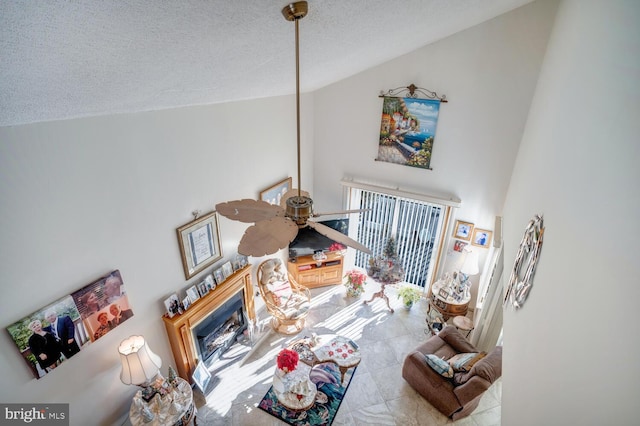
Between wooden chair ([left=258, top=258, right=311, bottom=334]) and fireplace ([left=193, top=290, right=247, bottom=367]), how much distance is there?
482 mm

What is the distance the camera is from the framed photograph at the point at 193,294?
147 inches

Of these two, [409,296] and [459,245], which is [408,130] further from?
[409,296]

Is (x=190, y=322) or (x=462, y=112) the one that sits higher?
(x=462, y=112)

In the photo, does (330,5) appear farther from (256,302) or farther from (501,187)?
(256,302)

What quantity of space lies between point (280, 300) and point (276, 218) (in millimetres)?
3721

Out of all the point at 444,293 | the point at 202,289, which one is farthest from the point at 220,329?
the point at 444,293

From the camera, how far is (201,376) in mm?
3982

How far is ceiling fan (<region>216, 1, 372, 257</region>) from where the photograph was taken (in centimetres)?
167

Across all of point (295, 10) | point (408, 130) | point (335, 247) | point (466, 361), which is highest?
point (295, 10)

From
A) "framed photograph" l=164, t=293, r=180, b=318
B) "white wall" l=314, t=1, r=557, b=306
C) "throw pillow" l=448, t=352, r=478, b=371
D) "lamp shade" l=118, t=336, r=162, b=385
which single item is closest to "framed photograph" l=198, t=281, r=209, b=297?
"framed photograph" l=164, t=293, r=180, b=318

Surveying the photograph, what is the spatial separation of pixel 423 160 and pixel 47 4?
4.85m

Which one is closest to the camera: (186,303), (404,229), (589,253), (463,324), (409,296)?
(589,253)

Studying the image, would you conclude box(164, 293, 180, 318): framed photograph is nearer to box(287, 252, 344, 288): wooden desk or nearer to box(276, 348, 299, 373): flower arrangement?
box(276, 348, 299, 373): flower arrangement

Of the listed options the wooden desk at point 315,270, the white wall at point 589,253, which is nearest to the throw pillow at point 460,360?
the white wall at point 589,253
